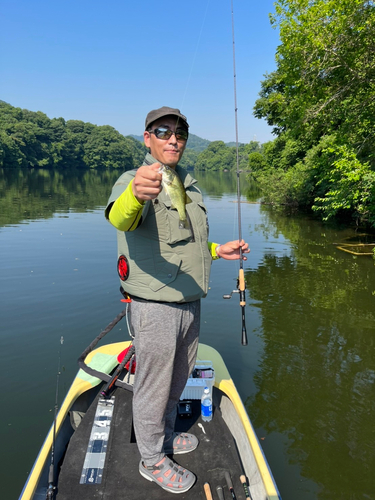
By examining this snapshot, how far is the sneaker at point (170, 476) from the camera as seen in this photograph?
9.46ft

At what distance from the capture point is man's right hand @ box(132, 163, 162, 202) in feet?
6.52

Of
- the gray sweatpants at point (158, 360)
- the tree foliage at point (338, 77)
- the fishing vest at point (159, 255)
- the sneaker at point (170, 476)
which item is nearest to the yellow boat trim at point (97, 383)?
the sneaker at point (170, 476)

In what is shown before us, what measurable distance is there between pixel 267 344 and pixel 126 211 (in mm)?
5824

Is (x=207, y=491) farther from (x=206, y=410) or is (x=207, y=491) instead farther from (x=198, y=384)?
(x=198, y=384)

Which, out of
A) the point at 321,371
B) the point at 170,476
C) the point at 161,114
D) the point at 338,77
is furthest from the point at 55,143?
the point at 170,476

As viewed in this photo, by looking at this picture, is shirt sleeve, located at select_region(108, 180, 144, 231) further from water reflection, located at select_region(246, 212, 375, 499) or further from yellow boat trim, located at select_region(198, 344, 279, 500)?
water reflection, located at select_region(246, 212, 375, 499)

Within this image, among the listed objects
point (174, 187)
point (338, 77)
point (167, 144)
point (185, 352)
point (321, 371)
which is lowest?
point (321, 371)

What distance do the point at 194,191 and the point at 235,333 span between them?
5.17 m

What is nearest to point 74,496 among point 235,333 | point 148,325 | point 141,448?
point 141,448

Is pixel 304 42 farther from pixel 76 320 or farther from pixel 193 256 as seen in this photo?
pixel 193 256

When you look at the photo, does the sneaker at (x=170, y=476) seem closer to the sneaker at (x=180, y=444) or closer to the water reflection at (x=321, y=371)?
the sneaker at (x=180, y=444)

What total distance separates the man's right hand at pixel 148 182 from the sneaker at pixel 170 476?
220cm

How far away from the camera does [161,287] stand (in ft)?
8.73

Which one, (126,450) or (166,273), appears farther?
(126,450)
